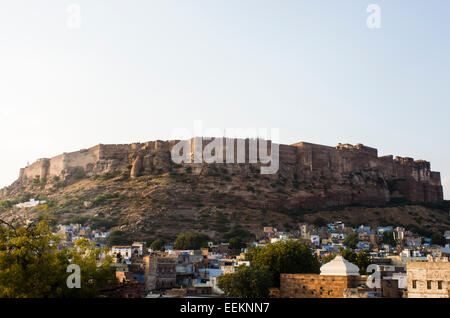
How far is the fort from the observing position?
69.9 metres

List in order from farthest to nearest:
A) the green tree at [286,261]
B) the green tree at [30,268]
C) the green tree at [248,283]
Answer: the green tree at [286,261], the green tree at [248,283], the green tree at [30,268]

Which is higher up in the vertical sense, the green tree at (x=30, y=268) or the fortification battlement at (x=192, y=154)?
the fortification battlement at (x=192, y=154)

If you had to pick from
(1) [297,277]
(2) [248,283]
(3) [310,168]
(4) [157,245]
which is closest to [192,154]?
(3) [310,168]

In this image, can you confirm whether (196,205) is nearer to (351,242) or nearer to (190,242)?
(190,242)

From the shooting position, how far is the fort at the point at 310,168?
69.9 m

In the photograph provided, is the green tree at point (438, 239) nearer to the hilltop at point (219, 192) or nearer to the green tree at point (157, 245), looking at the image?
the hilltop at point (219, 192)

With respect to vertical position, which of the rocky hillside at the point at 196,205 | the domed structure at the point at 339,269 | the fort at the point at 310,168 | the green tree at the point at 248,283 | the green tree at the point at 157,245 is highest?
the fort at the point at 310,168

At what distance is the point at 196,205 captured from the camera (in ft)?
200

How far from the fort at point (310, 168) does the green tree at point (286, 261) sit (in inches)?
1667

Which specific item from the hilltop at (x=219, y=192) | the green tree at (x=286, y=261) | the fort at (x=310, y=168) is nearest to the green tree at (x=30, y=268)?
the green tree at (x=286, y=261)

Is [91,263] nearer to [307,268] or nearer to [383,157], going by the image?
[307,268]

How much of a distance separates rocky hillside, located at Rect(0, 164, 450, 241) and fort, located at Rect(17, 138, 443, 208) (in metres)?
0.75

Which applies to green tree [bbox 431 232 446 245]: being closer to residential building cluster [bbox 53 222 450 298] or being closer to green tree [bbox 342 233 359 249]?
residential building cluster [bbox 53 222 450 298]

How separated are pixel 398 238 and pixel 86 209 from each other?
3254cm
